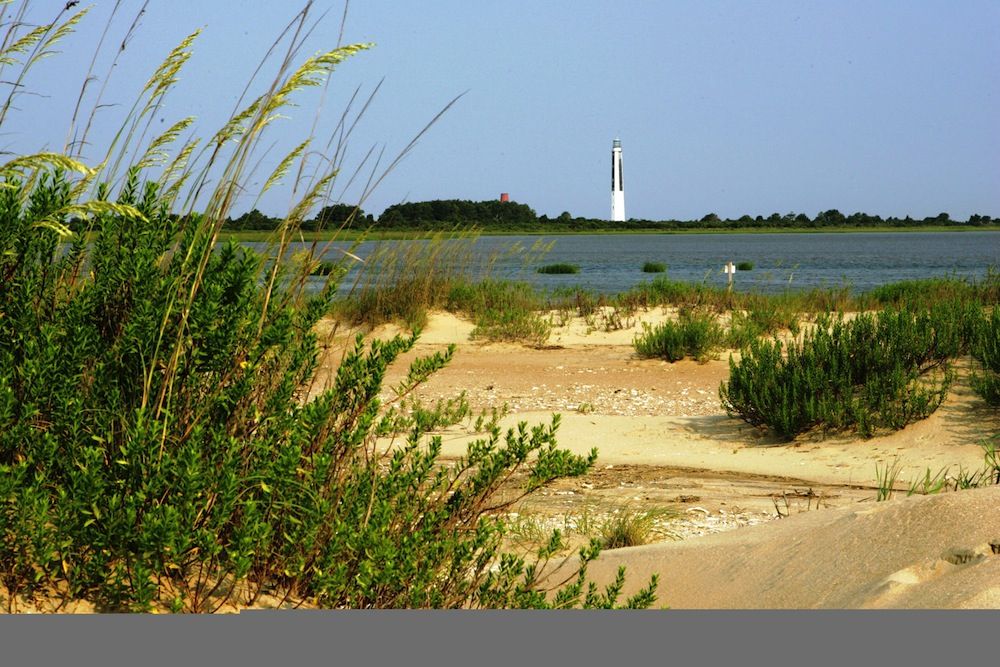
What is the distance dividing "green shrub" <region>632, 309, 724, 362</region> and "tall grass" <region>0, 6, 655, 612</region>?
10.2m

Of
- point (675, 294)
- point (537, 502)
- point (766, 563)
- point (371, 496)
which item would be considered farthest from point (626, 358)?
point (371, 496)

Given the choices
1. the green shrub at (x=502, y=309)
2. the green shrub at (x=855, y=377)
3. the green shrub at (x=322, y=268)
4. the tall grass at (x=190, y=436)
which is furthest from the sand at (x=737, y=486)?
the green shrub at (x=322, y=268)

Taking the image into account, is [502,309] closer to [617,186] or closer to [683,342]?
[683,342]

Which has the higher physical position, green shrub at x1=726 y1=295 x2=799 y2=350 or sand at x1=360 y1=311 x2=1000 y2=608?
green shrub at x1=726 y1=295 x2=799 y2=350

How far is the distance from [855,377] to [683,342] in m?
4.65

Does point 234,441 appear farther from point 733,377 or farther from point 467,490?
point 733,377

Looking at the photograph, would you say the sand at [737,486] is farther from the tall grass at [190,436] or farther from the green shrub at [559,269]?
the green shrub at [559,269]

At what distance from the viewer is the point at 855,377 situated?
9156 millimetres

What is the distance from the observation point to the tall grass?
3.00m

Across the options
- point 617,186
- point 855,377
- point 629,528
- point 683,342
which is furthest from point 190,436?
point 617,186

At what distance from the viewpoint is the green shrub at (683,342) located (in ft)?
45.0

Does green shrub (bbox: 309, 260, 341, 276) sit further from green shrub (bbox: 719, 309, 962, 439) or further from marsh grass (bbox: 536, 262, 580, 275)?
marsh grass (bbox: 536, 262, 580, 275)

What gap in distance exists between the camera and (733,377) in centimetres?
936

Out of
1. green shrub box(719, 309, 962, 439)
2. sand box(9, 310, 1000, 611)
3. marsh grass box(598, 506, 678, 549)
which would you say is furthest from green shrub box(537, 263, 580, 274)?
marsh grass box(598, 506, 678, 549)
